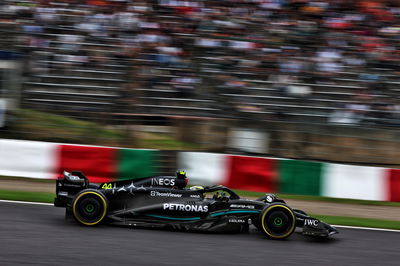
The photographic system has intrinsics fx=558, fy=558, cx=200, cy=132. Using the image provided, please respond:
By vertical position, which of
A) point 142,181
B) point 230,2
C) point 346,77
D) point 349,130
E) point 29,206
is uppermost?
point 230,2

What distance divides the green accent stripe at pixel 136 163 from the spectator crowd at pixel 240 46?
2.25 meters

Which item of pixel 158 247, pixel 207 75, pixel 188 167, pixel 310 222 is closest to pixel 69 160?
pixel 188 167

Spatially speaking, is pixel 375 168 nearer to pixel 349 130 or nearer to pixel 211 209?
pixel 349 130

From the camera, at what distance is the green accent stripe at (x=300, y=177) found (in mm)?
11281

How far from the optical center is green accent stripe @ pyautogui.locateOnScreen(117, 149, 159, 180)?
11.4 m

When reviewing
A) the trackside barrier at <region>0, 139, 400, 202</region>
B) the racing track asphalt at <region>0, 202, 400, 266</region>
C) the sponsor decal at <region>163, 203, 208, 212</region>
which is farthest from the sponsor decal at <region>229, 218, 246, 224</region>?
the trackside barrier at <region>0, 139, 400, 202</region>

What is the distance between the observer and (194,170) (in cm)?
1150

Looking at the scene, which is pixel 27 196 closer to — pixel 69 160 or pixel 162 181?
pixel 69 160

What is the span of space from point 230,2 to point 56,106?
5.20 m

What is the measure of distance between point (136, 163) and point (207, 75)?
10.2ft

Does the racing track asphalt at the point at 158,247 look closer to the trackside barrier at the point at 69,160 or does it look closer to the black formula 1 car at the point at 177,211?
the black formula 1 car at the point at 177,211

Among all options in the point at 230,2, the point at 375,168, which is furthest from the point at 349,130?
the point at 230,2

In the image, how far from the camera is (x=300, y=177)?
1131 centimetres

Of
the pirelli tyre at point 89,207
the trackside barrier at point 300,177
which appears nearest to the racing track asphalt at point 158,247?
the pirelli tyre at point 89,207
